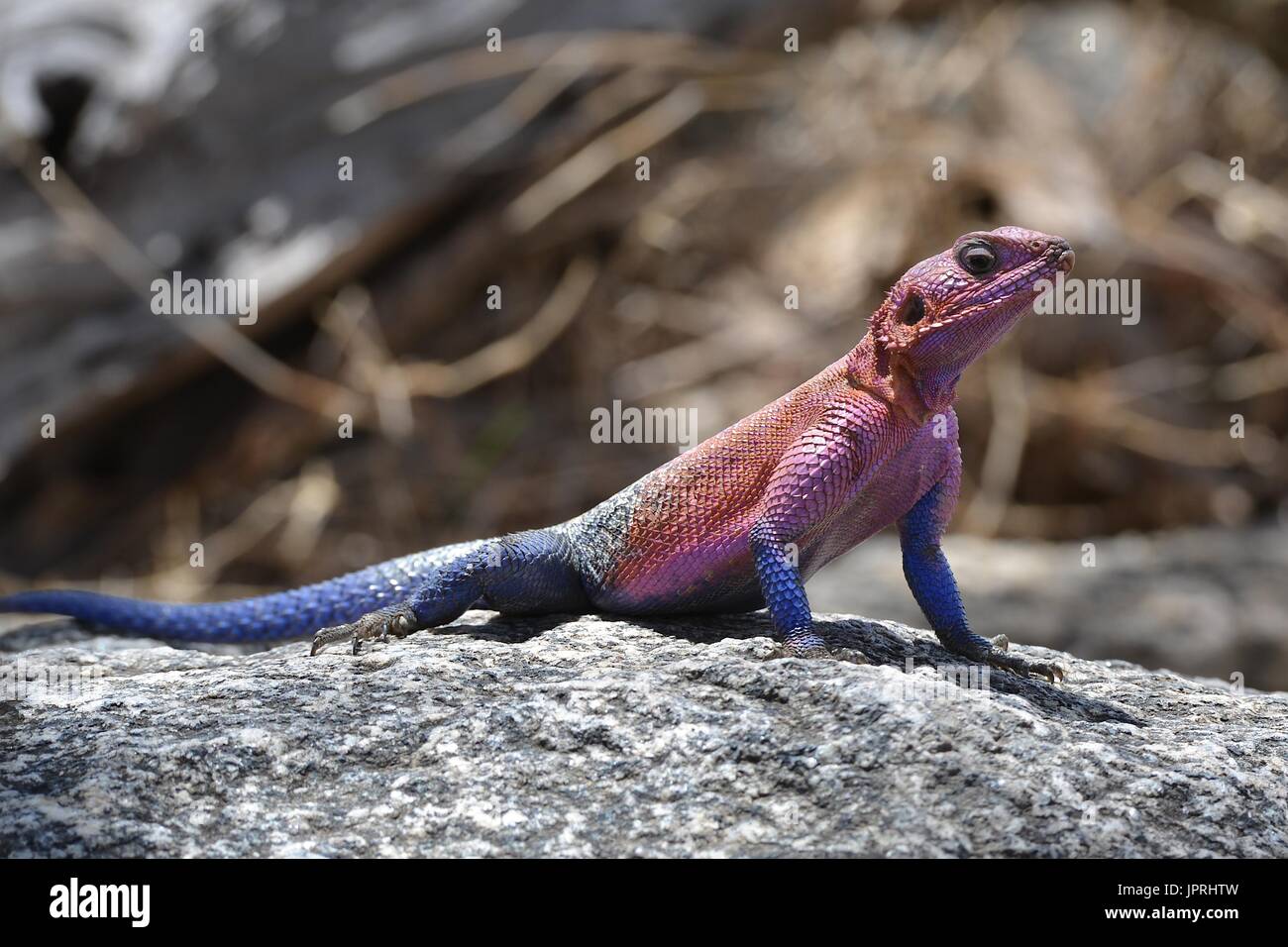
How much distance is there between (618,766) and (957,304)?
1.14m

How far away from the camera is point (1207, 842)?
207cm

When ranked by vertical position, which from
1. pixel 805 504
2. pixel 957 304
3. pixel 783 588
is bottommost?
pixel 783 588

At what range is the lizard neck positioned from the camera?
2715mm

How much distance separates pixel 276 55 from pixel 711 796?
4.50 metres

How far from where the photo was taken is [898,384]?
2721 mm

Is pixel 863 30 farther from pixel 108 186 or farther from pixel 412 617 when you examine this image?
pixel 412 617

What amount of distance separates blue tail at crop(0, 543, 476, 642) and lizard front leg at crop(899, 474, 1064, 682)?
1.03 m

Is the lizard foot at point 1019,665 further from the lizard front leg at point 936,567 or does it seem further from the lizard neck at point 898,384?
the lizard neck at point 898,384

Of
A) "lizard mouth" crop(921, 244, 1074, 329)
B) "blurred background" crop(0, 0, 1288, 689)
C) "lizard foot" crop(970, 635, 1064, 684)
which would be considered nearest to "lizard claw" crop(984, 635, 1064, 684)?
"lizard foot" crop(970, 635, 1064, 684)

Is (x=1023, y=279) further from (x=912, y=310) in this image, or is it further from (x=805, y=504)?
(x=805, y=504)

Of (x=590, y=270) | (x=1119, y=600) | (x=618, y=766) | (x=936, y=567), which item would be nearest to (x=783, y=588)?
(x=936, y=567)

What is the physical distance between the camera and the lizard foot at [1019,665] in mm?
2766
